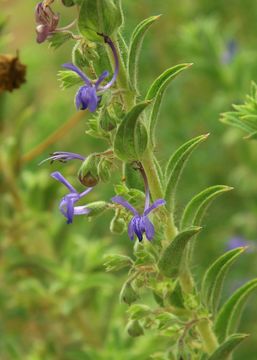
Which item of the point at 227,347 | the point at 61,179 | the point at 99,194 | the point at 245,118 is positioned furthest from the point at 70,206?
the point at 99,194

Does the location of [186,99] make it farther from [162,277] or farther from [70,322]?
[162,277]

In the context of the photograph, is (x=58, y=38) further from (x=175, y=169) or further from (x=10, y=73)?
(x=10, y=73)

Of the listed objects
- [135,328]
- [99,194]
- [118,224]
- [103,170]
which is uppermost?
[103,170]

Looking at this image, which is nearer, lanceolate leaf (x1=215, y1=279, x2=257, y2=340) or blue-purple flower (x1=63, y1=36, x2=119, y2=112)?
blue-purple flower (x1=63, y1=36, x2=119, y2=112)

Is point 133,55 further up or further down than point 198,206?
further up

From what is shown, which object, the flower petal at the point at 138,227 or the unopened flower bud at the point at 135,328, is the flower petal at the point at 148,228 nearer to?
the flower petal at the point at 138,227

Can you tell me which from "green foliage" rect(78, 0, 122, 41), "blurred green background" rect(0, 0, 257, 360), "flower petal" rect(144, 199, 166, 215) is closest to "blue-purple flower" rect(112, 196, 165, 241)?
"flower petal" rect(144, 199, 166, 215)

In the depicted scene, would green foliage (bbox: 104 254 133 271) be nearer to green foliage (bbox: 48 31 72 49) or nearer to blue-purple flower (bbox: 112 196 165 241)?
blue-purple flower (bbox: 112 196 165 241)
